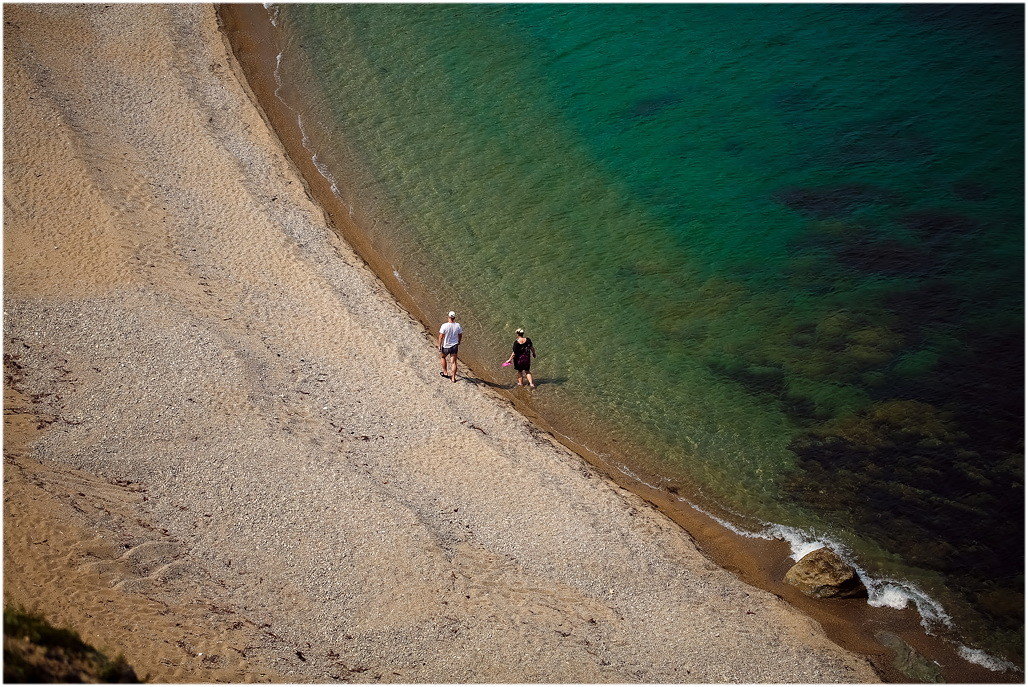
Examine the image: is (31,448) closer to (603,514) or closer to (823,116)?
(603,514)

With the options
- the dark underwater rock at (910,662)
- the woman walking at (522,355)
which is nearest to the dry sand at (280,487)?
the dark underwater rock at (910,662)

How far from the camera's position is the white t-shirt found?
2078cm

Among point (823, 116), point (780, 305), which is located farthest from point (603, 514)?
point (823, 116)

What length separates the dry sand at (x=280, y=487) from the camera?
48.9ft

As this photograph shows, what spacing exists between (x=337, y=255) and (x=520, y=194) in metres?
7.14

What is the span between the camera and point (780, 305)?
24891 millimetres

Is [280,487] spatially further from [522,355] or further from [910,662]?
[910,662]

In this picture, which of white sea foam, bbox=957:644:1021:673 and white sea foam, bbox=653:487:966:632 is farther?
white sea foam, bbox=653:487:966:632

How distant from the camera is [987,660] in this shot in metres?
16.4

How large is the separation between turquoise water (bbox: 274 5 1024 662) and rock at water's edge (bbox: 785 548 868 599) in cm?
79

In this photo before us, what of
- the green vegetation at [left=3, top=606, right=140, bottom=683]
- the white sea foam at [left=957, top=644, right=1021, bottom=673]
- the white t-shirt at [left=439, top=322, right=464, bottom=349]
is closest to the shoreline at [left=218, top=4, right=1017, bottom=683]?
the white sea foam at [left=957, top=644, right=1021, bottom=673]

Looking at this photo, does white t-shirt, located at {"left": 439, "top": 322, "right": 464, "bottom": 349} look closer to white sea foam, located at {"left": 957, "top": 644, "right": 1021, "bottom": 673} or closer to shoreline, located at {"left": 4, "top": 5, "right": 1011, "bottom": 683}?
shoreline, located at {"left": 4, "top": 5, "right": 1011, "bottom": 683}

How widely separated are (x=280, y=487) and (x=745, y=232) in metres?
17.5

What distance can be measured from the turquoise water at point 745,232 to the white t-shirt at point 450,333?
94.3 inches
